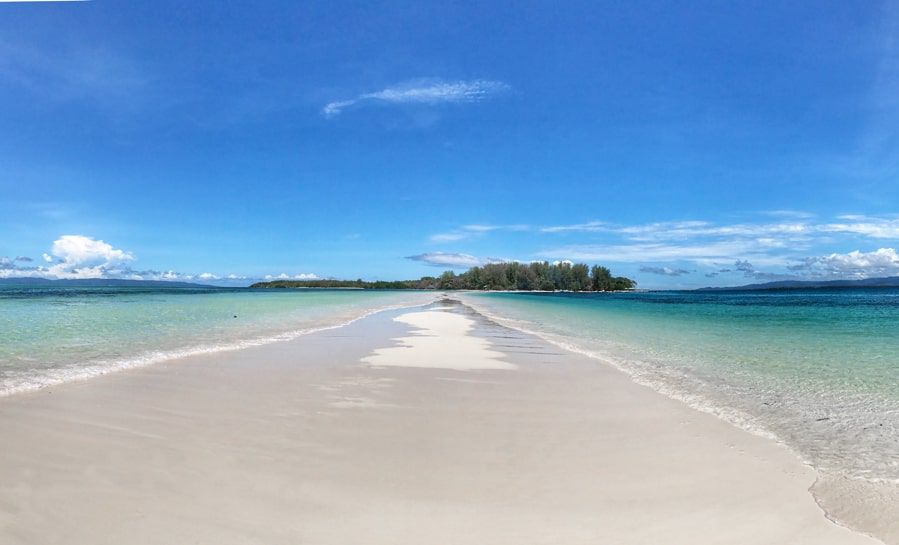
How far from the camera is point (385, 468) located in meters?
4.94

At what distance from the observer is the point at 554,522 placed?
3.86 meters

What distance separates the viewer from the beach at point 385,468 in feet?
12.2

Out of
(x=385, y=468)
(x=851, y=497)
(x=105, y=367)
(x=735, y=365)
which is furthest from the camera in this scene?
(x=735, y=365)

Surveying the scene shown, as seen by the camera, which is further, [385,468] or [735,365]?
[735,365]

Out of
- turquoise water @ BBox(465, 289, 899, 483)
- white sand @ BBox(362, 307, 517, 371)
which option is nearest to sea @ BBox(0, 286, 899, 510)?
turquoise water @ BBox(465, 289, 899, 483)

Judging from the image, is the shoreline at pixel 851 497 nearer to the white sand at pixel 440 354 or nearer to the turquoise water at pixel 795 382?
the turquoise water at pixel 795 382

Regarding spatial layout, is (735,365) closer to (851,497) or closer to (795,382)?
(795,382)

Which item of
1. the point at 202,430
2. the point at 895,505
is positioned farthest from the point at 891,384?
the point at 202,430

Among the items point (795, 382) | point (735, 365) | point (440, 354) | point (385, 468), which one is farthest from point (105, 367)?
point (735, 365)

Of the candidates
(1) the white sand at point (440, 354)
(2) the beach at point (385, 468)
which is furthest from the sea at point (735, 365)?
(1) the white sand at point (440, 354)

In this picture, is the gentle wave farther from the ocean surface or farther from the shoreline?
the shoreline

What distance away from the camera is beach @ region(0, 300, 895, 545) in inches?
146

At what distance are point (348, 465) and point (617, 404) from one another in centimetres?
468

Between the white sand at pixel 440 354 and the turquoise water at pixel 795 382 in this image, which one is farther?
the white sand at pixel 440 354
